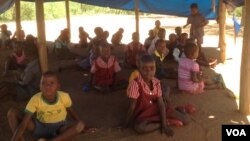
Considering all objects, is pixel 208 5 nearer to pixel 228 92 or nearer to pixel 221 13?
pixel 221 13

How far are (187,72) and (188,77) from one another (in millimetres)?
89

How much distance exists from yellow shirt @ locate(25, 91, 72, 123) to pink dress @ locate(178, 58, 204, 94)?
2441 mm

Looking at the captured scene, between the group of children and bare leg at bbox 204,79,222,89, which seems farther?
bare leg at bbox 204,79,222,89

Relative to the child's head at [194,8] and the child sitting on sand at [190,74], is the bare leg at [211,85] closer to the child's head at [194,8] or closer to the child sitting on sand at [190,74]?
the child sitting on sand at [190,74]

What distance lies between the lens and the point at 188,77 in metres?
5.94

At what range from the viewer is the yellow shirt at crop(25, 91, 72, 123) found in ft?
12.8

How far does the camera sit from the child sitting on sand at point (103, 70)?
629cm

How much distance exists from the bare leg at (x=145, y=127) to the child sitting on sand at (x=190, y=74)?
5.40ft

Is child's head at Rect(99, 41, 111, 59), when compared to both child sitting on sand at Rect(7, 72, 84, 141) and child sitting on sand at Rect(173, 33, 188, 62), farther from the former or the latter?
child sitting on sand at Rect(7, 72, 84, 141)

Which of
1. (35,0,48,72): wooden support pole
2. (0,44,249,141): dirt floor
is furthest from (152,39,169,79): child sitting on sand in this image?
(35,0,48,72): wooden support pole

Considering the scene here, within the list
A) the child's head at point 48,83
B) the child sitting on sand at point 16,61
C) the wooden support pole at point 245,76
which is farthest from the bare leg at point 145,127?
the child sitting on sand at point 16,61

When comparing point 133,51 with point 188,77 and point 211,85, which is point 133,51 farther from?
point 188,77

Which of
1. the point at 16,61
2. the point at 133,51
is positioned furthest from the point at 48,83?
the point at 133,51

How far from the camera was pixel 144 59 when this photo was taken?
176 inches
